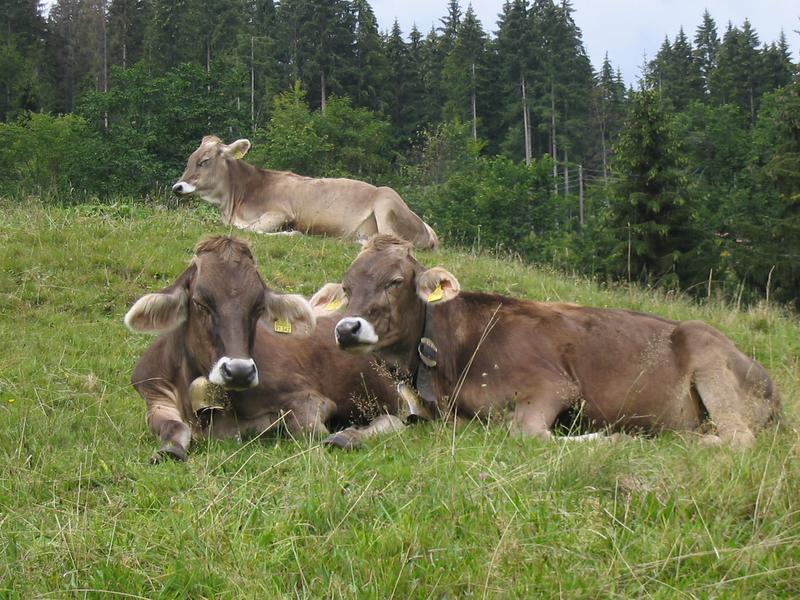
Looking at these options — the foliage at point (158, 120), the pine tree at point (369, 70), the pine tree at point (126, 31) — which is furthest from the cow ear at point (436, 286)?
the pine tree at point (126, 31)

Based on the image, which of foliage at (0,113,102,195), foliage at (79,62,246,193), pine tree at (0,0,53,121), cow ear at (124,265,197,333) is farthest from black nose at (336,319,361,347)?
pine tree at (0,0,53,121)

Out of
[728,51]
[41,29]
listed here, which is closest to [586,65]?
[728,51]

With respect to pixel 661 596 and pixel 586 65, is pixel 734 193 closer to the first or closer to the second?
pixel 586 65

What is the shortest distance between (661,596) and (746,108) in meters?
96.1

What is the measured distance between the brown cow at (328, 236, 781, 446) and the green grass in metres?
0.59

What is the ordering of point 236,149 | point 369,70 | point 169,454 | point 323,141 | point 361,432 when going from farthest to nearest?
1. point 369,70
2. point 323,141
3. point 236,149
4. point 361,432
5. point 169,454

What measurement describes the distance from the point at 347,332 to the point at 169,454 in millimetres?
1609

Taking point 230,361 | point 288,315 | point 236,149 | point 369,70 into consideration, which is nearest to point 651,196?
point 236,149

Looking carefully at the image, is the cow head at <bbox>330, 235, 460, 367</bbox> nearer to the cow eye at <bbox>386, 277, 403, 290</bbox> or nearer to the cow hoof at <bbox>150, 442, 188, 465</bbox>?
the cow eye at <bbox>386, 277, 403, 290</bbox>

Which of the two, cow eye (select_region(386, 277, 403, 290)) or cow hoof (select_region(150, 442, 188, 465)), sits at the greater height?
cow eye (select_region(386, 277, 403, 290))

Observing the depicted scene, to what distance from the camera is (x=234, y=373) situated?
21.3ft

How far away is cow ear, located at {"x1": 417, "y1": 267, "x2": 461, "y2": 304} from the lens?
771 centimetres

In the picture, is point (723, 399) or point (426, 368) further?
point (426, 368)

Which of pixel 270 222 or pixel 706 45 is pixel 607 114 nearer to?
pixel 706 45
